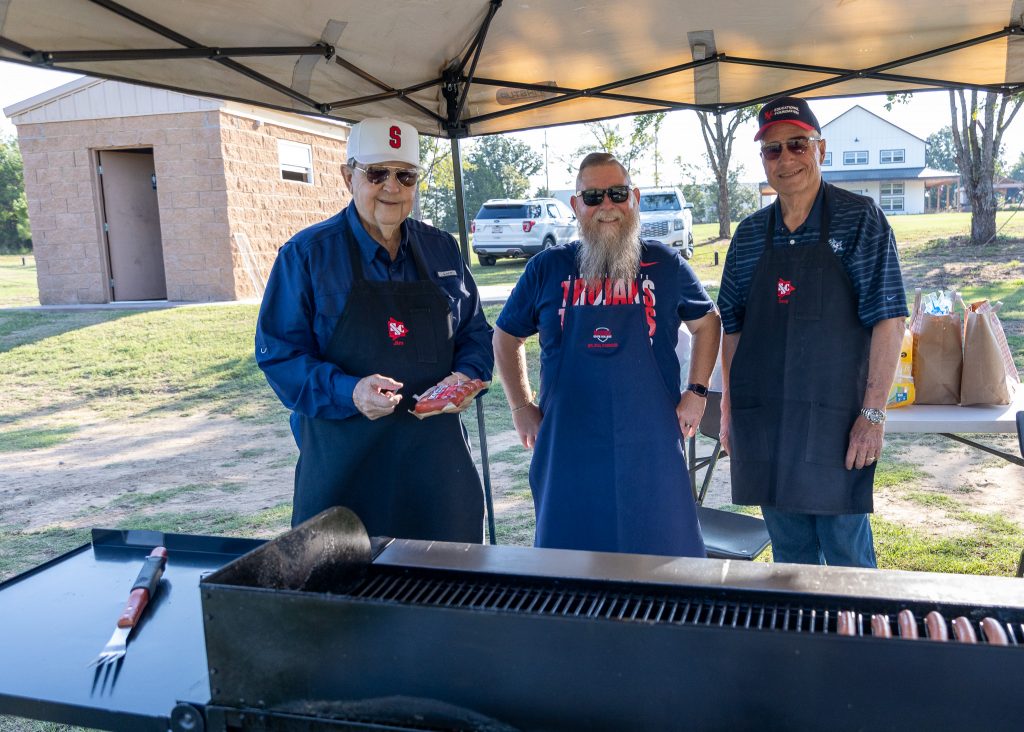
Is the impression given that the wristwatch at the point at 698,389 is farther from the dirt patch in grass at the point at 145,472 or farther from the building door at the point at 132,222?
the building door at the point at 132,222

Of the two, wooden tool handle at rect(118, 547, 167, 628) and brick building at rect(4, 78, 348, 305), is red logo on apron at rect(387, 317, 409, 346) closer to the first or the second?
wooden tool handle at rect(118, 547, 167, 628)

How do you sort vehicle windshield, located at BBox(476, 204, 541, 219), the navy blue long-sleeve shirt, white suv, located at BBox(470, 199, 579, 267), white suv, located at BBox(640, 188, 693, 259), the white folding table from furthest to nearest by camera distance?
vehicle windshield, located at BBox(476, 204, 541, 219), white suv, located at BBox(470, 199, 579, 267), white suv, located at BBox(640, 188, 693, 259), the white folding table, the navy blue long-sleeve shirt

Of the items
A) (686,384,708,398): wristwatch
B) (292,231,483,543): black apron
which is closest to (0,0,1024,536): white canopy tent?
(292,231,483,543): black apron

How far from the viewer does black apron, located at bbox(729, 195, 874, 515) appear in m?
2.47

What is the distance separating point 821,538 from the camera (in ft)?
8.66

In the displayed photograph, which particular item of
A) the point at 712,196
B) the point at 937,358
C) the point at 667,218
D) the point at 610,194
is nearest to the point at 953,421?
the point at 937,358

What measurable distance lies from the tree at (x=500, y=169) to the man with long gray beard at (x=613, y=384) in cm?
4069

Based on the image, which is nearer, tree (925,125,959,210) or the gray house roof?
the gray house roof

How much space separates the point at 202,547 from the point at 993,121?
15830 millimetres

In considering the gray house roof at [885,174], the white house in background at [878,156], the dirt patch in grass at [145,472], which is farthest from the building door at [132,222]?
the white house in background at [878,156]

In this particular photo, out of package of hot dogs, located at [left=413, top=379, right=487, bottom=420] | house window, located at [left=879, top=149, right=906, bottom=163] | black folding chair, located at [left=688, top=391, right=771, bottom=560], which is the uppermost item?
house window, located at [left=879, top=149, right=906, bottom=163]

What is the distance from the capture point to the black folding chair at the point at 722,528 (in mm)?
3521

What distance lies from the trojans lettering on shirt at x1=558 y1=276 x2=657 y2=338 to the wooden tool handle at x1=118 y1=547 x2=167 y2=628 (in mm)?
1263

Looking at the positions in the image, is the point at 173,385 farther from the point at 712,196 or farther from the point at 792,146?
the point at 712,196
